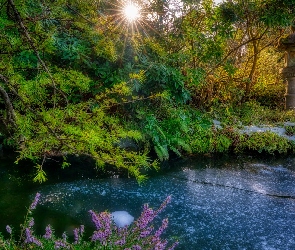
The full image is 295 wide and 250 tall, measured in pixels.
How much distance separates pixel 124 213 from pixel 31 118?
9.46 ft

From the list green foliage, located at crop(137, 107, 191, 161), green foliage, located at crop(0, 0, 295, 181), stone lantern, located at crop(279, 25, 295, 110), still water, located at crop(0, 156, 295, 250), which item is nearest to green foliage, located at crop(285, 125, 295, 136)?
green foliage, located at crop(0, 0, 295, 181)

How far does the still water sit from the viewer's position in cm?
418

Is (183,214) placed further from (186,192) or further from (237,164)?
(237,164)

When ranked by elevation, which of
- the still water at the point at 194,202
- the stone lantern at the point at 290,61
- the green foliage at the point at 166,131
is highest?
the stone lantern at the point at 290,61

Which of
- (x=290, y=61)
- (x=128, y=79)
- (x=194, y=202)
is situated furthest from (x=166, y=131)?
(x=290, y=61)

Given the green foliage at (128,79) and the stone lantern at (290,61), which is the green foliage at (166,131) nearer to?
the green foliage at (128,79)

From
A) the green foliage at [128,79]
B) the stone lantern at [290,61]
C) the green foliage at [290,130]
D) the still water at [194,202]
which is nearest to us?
the green foliage at [128,79]

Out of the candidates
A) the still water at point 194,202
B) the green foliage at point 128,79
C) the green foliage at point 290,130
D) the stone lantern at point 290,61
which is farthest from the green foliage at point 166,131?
the stone lantern at point 290,61

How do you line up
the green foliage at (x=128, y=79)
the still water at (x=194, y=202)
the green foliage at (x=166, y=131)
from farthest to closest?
the green foliage at (x=166, y=131) → the still water at (x=194, y=202) → the green foliage at (x=128, y=79)

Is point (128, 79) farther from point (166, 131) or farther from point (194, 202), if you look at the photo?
point (194, 202)

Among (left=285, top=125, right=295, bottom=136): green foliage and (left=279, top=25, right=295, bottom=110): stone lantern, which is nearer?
(left=285, top=125, right=295, bottom=136): green foliage

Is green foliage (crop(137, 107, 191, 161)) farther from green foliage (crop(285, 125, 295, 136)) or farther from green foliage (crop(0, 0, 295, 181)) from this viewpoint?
green foliage (crop(285, 125, 295, 136))

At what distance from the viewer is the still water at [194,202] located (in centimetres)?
418

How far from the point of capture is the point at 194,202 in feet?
17.2
